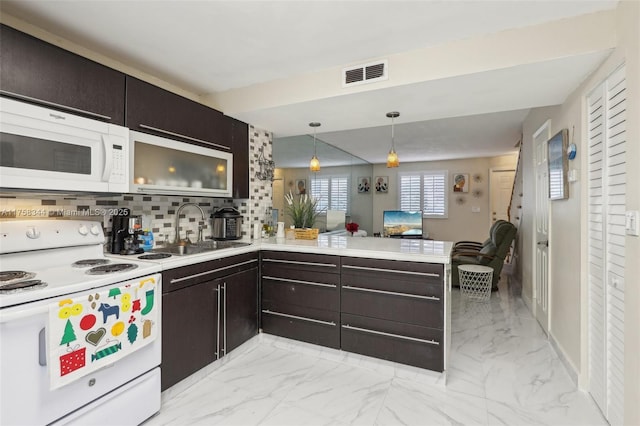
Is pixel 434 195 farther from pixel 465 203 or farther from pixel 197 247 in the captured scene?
pixel 197 247

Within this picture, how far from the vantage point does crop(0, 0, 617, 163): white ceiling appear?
1.67 m

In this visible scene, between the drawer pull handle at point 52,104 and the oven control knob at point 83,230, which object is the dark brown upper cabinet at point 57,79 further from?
the oven control knob at point 83,230

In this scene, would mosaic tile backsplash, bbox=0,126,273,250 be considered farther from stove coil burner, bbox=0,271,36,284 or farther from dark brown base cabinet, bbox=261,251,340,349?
dark brown base cabinet, bbox=261,251,340,349

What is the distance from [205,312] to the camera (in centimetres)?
221

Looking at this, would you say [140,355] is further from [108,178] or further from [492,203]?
[492,203]

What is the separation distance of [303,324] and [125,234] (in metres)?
1.51

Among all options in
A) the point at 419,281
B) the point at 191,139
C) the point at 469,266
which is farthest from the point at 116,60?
the point at 469,266

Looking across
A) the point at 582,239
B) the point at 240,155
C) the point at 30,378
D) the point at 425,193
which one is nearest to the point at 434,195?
the point at 425,193

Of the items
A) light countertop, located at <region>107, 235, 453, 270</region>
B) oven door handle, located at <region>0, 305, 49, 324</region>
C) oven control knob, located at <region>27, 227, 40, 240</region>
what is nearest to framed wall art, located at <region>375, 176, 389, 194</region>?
light countertop, located at <region>107, 235, 453, 270</region>

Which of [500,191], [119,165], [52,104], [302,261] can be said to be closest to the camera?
[52,104]

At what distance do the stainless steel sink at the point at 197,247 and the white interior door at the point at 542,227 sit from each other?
9.20 ft

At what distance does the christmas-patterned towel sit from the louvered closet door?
2513 millimetres

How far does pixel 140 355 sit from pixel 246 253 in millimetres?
1048

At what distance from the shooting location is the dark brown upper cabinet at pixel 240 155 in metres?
2.93
